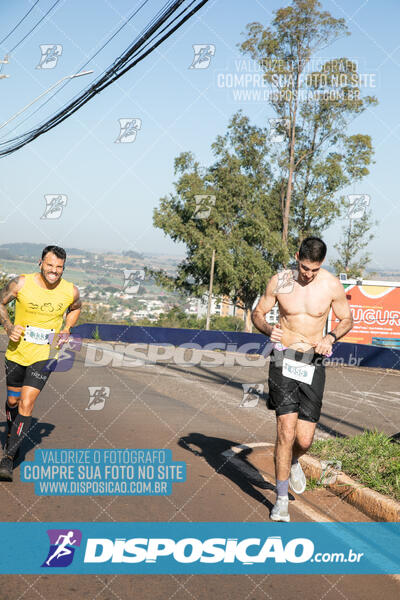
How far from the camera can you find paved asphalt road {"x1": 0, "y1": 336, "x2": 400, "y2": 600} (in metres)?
3.75

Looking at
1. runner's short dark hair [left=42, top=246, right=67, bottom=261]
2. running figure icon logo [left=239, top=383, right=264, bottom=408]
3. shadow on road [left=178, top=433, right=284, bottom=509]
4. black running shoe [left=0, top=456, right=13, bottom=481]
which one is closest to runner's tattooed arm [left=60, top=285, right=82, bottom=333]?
runner's short dark hair [left=42, top=246, right=67, bottom=261]

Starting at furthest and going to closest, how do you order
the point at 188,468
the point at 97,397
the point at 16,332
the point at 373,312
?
the point at 373,312 → the point at 97,397 → the point at 188,468 → the point at 16,332

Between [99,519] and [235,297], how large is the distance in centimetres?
4465

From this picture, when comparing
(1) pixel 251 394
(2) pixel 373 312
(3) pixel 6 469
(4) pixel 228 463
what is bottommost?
(1) pixel 251 394

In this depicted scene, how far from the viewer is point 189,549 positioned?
4281 millimetres

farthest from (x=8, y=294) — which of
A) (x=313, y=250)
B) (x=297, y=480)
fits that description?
(x=297, y=480)

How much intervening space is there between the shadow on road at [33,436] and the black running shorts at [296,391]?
2651mm

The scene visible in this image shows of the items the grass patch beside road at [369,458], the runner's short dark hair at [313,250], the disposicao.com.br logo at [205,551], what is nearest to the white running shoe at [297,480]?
the grass patch beside road at [369,458]

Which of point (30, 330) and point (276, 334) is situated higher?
point (276, 334)

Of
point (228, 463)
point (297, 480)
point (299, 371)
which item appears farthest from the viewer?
point (228, 463)

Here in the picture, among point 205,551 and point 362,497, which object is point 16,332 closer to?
point 205,551

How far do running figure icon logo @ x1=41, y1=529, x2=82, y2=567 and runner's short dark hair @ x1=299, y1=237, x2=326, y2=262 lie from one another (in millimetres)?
2676

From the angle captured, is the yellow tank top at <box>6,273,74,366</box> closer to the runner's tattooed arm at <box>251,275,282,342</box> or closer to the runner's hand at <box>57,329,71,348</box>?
the runner's hand at <box>57,329,71,348</box>

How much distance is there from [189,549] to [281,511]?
0.96 meters
